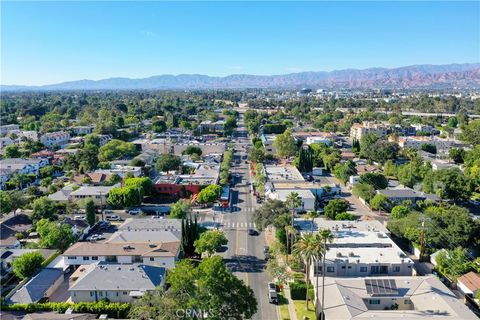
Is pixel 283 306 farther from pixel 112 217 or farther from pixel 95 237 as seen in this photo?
pixel 112 217

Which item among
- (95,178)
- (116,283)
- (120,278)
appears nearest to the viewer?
(116,283)

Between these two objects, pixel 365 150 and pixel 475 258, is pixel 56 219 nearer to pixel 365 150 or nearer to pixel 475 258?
pixel 475 258

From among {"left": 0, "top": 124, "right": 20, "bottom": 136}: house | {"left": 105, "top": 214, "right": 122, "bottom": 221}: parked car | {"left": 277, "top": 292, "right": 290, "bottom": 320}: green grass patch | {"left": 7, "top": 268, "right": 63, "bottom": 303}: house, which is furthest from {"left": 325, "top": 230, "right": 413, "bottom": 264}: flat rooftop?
{"left": 0, "top": 124, "right": 20, "bottom": 136}: house

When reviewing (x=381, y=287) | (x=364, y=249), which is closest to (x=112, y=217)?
(x=364, y=249)

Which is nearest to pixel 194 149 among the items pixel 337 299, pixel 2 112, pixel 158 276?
pixel 158 276

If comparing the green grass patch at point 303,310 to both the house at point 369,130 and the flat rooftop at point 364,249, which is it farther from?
the house at point 369,130


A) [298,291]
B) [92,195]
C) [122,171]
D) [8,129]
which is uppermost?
[8,129]
